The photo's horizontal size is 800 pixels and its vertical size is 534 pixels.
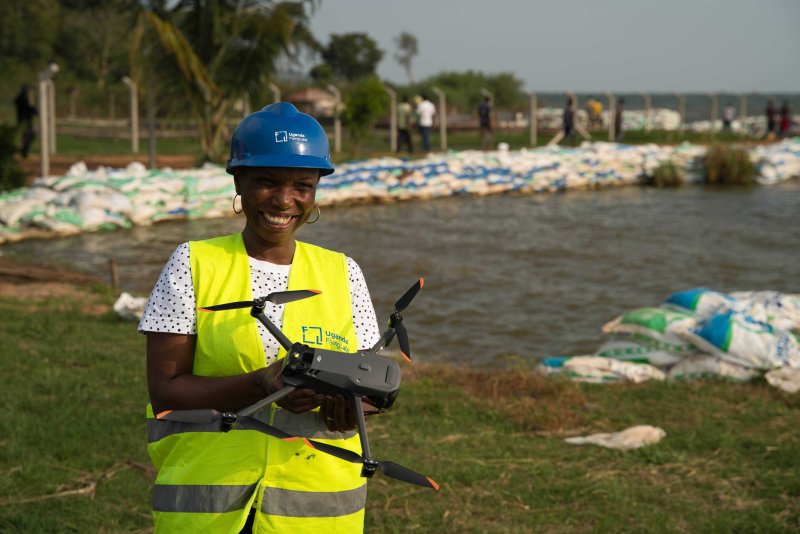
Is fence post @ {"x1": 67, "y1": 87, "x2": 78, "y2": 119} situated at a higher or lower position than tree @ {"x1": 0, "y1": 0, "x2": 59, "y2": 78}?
lower

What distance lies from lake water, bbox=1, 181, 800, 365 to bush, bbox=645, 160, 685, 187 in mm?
2426

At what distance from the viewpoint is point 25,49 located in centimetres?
3975

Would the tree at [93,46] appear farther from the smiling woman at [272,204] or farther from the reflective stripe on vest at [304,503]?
the reflective stripe on vest at [304,503]

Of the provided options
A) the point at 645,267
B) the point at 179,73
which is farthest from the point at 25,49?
the point at 645,267

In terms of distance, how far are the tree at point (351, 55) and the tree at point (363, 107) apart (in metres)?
52.0

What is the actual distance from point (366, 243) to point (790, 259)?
550 cm

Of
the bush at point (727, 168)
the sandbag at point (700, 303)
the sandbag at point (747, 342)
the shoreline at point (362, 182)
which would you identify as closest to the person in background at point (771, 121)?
the shoreline at point (362, 182)

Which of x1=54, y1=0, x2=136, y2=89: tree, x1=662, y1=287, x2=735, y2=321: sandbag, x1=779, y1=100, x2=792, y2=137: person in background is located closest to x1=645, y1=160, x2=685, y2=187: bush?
x1=779, y1=100, x2=792, y2=137: person in background

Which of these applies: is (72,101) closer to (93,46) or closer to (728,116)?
(93,46)

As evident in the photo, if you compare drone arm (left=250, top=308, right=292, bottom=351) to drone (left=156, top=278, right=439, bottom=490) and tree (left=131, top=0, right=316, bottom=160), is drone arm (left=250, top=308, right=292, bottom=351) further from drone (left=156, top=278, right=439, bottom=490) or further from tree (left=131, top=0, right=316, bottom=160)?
tree (left=131, top=0, right=316, bottom=160)

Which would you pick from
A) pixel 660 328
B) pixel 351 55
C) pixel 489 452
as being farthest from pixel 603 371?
pixel 351 55

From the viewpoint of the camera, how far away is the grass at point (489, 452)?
404cm

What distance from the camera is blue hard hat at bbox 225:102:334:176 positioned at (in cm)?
213

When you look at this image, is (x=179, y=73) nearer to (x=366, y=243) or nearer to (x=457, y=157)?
(x=457, y=157)
